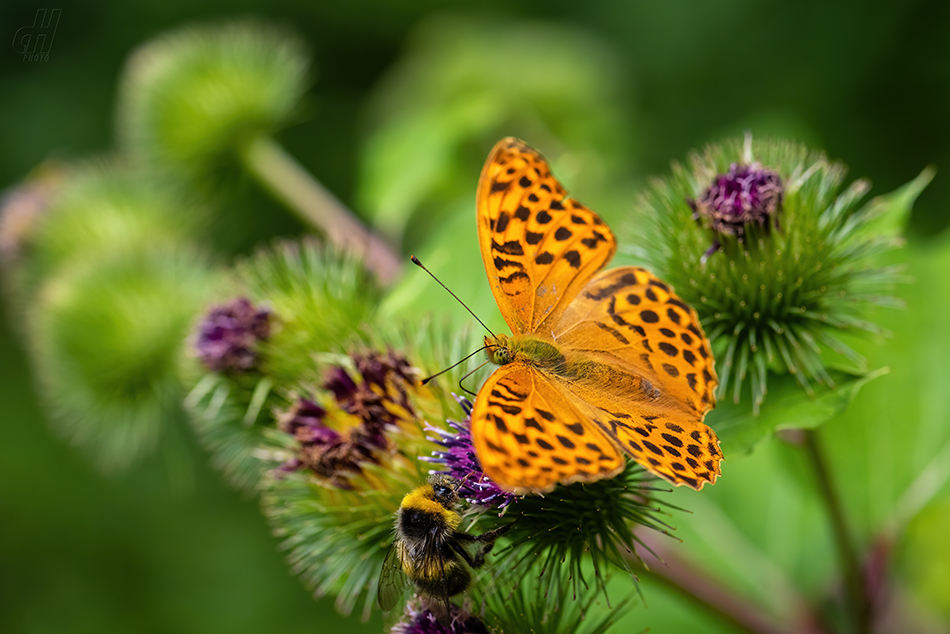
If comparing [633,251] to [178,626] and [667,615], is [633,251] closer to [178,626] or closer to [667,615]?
[667,615]

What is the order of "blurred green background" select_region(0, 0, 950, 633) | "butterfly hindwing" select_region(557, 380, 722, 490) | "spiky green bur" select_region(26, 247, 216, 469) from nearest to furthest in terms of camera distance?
"butterfly hindwing" select_region(557, 380, 722, 490), "spiky green bur" select_region(26, 247, 216, 469), "blurred green background" select_region(0, 0, 950, 633)

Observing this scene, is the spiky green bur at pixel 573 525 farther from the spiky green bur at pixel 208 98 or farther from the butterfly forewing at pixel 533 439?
the spiky green bur at pixel 208 98

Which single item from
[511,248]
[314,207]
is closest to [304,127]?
[314,207]

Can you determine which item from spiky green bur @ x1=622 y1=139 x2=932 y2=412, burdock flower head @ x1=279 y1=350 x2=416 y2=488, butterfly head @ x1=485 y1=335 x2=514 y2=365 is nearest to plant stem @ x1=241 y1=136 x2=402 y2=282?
burdock flower head @ x1=279 y1=350 x2=416 y2=488

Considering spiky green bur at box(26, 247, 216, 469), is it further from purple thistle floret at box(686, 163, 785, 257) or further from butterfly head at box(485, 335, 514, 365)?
purple thistle floret at box(686, 163, 785, 257)

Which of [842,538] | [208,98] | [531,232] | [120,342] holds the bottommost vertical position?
[842,538]

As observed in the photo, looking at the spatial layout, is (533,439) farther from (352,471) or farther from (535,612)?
(352,471)

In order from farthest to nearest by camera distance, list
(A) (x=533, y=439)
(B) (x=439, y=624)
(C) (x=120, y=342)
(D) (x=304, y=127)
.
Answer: (D) (x=304, y=127), (C) (x=120, y=342), (B) (x=439, y=624), (A) (x=533, y=439)
